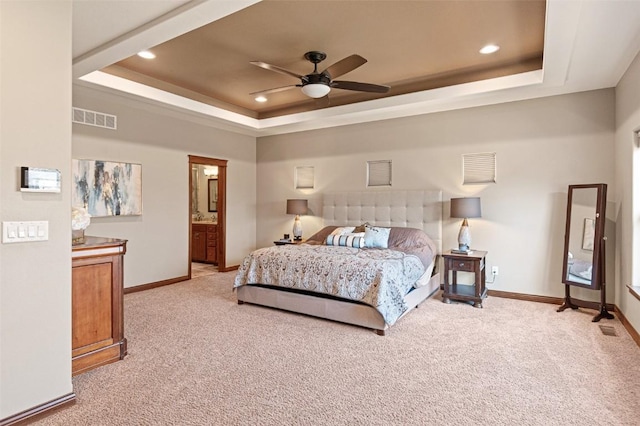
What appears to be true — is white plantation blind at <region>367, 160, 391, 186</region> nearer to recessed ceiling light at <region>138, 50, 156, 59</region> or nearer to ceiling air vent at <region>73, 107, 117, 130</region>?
recessed ceiling light at <region>138, 50, 156, 59</region>

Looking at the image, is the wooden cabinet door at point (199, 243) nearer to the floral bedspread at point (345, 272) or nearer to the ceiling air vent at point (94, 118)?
the ceiling air vent at point (94, 118)

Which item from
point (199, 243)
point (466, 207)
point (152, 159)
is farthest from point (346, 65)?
point (199, 243)

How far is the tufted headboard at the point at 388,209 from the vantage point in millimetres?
5531

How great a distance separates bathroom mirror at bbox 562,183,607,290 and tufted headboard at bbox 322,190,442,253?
5.34 feet

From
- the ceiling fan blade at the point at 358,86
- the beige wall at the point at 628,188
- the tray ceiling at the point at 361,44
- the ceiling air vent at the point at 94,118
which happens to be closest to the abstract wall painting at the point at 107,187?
the ceiling air vent at the point at 94,118

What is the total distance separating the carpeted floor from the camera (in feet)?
7.41

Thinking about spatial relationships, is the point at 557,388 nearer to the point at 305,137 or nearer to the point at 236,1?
the point at 236,1

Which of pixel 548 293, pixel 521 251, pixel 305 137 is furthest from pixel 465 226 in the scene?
pixel 305 137

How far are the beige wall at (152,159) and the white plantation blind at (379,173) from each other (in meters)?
2.73

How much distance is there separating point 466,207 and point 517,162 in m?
0.95

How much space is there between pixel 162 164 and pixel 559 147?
18.8 ft

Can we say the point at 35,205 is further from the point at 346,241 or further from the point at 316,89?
the point at 346,241

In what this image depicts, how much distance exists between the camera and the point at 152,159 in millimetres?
5668

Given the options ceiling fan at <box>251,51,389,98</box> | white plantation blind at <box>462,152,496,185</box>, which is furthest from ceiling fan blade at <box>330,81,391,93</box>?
white plantation blind at <box>462,152,496,185</box>
